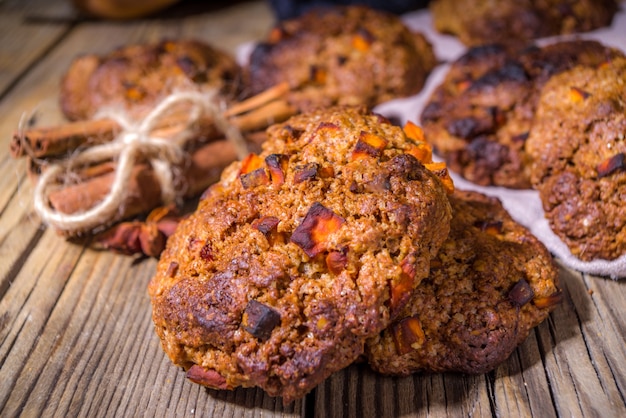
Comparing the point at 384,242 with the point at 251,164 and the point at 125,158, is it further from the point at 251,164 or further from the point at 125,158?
the point at 125,158

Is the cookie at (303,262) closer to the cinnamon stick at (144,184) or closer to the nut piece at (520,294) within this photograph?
the nut piece at (520,294)

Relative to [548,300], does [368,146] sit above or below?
above

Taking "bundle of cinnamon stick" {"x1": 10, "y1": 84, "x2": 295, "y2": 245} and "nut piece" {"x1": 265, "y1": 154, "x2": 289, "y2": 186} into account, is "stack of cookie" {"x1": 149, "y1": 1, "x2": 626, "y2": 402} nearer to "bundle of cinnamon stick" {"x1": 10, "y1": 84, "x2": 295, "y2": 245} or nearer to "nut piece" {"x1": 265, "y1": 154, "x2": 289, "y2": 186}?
"nut piece" {"x1": 265, "y1": 154, "x2": 289, "y2": 186}

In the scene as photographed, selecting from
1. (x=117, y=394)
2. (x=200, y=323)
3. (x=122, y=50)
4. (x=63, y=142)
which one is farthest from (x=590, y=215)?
Answer: (x=122, y=50)

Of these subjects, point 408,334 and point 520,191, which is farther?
point 520,191

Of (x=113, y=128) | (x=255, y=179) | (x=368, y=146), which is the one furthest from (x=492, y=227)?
(x=113, y=128)

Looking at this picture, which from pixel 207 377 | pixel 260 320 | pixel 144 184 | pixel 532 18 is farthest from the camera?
pixel 532 18

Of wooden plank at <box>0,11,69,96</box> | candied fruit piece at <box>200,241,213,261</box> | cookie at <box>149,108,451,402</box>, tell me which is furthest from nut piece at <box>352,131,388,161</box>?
wooden plank at <box>0,11,69,96</box>

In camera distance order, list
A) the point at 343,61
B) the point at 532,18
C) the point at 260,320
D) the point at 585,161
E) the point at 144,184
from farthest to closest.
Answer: the point at 532,18 < the point at 343,61 < the point at 144,184 < the point at 585,161 < the point at 260,320
